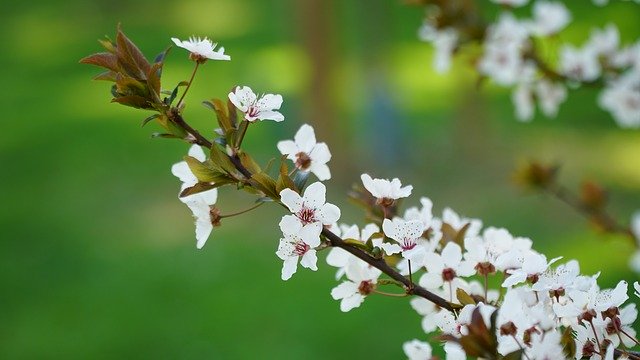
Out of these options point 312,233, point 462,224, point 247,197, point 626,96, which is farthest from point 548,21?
point 247,197

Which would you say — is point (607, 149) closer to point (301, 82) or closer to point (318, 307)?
point (301, 82)

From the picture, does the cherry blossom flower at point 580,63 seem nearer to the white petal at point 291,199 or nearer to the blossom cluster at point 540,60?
the blossom cluster at point 540,60

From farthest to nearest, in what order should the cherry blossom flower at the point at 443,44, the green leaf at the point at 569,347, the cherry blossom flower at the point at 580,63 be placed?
the cherry blossom flower at the point at 580,63, the cherry blossom flower at the point at 443,44, the green leaf at the point at 569,347

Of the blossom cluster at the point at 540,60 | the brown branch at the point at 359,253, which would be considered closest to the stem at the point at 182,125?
the brown branch at the point at 359,253

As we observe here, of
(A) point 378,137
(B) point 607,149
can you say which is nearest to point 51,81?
(A) point 378,137

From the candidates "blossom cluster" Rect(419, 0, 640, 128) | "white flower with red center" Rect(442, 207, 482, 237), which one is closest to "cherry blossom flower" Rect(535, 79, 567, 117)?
"blossom cluster" Rect(419, 0, 640, 128)

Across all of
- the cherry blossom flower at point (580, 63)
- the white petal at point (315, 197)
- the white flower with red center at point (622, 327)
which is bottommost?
the cherry blossom flower at point (580, 63)

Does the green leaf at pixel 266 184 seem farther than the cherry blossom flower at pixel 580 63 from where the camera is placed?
No
